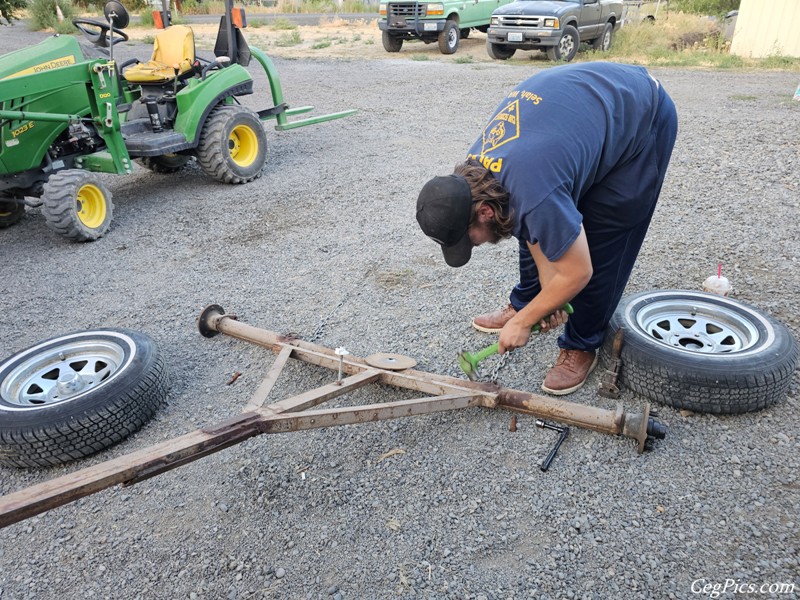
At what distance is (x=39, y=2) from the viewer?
24.2 m

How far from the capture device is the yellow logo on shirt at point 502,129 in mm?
2242

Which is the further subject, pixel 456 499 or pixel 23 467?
pixel 23 467

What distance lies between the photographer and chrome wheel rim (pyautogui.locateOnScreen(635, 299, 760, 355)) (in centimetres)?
316

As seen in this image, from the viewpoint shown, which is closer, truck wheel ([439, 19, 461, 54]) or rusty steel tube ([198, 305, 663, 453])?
rusty steel tube ([198, 305, 663, 453])

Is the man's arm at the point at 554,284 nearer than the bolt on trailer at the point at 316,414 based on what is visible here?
No

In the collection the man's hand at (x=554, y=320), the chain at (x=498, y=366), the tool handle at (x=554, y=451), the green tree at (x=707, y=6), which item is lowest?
the chain at (x=498, y=366)

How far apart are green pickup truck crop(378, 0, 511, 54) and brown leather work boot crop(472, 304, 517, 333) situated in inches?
526

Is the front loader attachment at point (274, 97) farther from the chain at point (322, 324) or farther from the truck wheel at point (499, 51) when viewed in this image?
the truck wheel at point (499, 51)

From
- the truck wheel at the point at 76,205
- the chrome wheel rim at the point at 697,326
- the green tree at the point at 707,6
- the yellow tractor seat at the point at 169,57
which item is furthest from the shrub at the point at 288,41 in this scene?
the chrome wheel rim at the point at 697,326

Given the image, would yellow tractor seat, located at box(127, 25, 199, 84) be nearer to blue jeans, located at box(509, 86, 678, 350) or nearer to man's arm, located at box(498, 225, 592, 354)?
blue jeans, located at box(509, 86, 678, 350)

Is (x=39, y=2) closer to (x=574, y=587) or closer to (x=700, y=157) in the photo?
(x=700, y=157)

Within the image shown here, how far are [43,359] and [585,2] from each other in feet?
45.3

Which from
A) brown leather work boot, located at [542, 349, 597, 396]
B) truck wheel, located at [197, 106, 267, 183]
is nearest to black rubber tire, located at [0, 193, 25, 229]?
truck wheel, located at [197, 106, 267, 183]

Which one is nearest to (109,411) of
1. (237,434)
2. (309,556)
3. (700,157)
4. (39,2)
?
(237,434)
